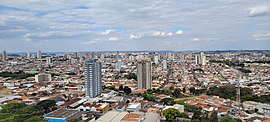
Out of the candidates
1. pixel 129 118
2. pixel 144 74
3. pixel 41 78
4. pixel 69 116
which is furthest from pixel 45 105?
pixel 41 78

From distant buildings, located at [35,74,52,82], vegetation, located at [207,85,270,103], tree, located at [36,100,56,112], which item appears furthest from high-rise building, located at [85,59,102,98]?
distant buildings, located at [35,74,52,82]

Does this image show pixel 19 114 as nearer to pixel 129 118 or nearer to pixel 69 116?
pixel 69 116

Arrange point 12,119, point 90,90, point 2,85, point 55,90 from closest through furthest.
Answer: point 12,119 < point 90,90 < point 55,90 < point 2,85

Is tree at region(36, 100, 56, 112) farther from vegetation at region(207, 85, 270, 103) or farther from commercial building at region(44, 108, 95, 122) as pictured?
vegetation at region(207, 85, 270, 103)

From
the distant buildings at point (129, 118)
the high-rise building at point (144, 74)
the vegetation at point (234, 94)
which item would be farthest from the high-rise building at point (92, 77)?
the vegetation at point (234, 94)

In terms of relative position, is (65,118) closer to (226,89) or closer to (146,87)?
(146,87)

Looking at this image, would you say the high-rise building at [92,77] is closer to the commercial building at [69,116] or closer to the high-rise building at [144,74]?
the commercial building at [69,116]

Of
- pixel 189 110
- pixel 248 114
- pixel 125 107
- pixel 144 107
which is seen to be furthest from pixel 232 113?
pixel 125 107

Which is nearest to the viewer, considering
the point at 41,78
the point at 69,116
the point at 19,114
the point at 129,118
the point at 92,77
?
the point at 129,118
